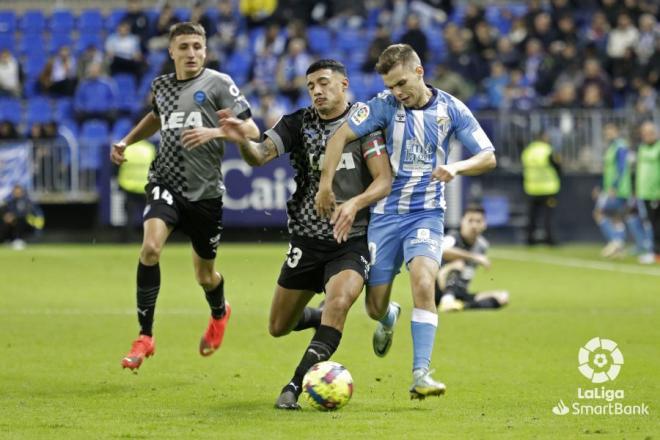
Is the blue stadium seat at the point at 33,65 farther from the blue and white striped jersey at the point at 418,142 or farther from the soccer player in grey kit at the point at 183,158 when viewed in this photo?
the blue and white striped jersey at the point at 418,142

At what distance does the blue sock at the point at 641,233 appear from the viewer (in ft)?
72.9

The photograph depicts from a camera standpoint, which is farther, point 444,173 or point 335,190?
point 335,190

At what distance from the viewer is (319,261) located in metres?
8.52

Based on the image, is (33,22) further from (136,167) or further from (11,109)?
(136,167)

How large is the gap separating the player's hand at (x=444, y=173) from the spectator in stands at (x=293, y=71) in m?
18.3

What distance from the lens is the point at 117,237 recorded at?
24.4m

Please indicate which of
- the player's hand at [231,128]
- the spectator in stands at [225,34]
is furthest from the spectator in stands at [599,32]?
the player's hand at [231,128]

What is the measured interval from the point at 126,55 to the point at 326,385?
2019 centimetres

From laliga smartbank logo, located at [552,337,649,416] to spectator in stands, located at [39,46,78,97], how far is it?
1773 centimetres

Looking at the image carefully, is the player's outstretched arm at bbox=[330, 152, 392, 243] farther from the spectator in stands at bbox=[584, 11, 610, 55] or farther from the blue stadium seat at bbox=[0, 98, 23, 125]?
the spectator in stands at bbox=[584, 11, 610, 55]

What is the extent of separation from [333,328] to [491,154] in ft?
4.92

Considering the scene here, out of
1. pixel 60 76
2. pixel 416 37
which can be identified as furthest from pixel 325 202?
pixel 60 76

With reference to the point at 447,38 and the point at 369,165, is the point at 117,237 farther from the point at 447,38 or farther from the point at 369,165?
the point at 369,165

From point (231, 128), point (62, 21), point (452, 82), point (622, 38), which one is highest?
point (622, 38)
